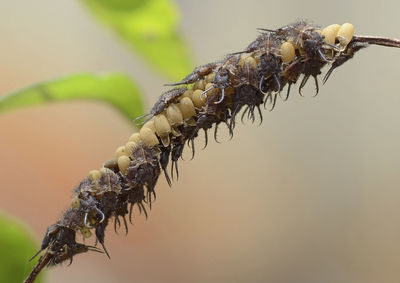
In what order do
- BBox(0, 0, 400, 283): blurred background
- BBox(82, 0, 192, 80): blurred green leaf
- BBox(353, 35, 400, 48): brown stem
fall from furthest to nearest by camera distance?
BBox(0, 0, 400, 283): blurred background < BBox(82, 0, 192, 80): blurred green leaf < BBox(353, 35, 400, 48): brown stem

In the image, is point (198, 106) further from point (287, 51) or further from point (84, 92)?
point (84, 92)

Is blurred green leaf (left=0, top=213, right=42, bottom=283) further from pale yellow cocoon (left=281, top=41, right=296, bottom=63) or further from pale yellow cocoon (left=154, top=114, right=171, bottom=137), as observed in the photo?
pale yellow cocoon (left=281, top=41, right=296, bottom=63)

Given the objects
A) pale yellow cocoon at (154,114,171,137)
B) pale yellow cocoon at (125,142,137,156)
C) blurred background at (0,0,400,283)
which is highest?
pale yellow cocoon at (154,114,171,137)

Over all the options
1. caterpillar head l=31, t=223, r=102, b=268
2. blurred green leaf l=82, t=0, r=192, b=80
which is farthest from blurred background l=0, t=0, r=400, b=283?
caterpillar head l=31, t=223, r=102, b=268

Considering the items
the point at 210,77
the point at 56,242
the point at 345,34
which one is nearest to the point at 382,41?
the point at 345,34

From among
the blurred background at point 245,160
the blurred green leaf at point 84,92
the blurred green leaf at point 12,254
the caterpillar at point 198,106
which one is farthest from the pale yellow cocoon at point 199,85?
the blurred background at point 245,160

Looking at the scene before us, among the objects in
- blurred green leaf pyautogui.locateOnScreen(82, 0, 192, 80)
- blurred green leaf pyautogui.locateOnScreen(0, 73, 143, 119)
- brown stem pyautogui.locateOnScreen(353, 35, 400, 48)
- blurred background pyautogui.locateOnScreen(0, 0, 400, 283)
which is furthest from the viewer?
blurred background pyautogui.locateOnScreen(0, 0, 400, 283)

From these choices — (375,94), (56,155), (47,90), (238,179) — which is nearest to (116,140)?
(56,155)
